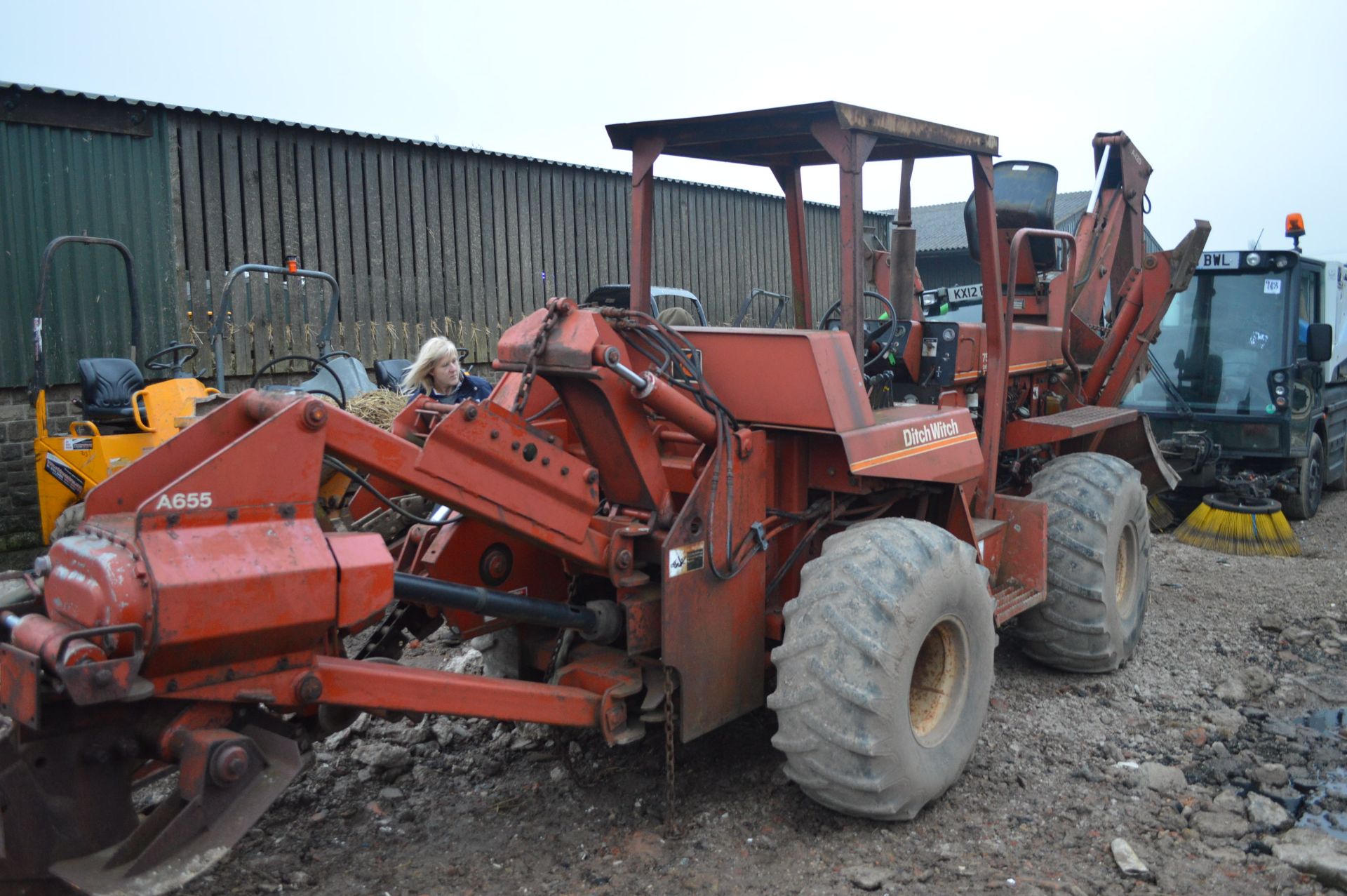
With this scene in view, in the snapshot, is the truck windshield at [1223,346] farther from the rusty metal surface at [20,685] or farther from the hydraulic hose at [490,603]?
the rusty metal surface at [20,685]

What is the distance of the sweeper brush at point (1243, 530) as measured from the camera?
797cm

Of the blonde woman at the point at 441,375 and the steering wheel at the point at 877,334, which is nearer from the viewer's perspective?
the steering wheel at the point at 877,334

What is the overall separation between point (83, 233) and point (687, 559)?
24.2 ft

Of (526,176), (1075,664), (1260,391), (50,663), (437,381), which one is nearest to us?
(50,663)

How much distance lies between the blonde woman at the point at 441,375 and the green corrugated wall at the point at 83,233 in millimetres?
4364

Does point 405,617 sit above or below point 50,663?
below

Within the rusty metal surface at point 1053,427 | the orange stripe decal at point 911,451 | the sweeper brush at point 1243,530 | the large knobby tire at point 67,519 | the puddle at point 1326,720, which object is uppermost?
the orange stripe decal at point 911,451

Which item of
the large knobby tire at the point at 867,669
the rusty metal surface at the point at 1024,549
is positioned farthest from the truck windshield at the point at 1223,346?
the large knobby tire at the point at 867,669

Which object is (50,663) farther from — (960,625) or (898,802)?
(960,625)

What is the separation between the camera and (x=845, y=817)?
367cm

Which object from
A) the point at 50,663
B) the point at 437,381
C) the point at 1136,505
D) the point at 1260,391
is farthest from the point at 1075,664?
the point at 1260,391

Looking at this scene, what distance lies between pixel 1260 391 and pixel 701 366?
7.03 metres

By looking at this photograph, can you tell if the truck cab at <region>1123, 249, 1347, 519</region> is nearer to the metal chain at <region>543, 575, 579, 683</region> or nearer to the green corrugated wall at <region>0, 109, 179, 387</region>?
the metal chain at <region>543, 575, 579, 683</region>

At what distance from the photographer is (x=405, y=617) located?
152 inches
